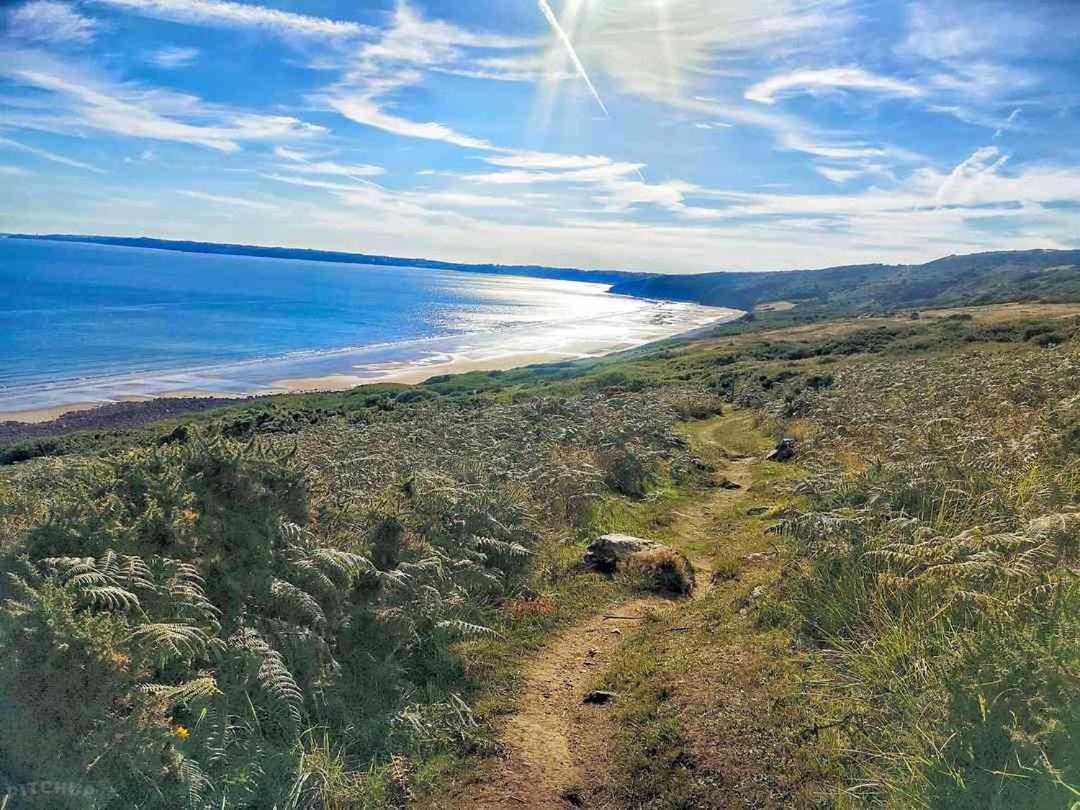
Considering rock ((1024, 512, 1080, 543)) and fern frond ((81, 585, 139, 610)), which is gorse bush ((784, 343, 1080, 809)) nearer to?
rock ((1024, 512, 1080, 543))

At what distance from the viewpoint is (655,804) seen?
473cm

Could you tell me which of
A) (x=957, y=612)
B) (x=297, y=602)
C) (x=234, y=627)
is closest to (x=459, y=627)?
(x=297, y=602)

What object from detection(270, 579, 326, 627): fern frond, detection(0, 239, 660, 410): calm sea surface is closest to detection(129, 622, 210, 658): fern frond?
detection(270, 579, 326, 627): fern frond

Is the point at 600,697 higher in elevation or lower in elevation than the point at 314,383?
higher

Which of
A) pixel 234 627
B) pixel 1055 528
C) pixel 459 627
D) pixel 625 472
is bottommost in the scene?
pixel 625 472

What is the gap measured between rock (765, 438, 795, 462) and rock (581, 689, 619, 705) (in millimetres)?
11968

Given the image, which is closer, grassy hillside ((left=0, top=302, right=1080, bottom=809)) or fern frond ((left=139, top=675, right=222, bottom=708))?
grassy hillside ((left=0, top=302, right=1080, bottom=809))

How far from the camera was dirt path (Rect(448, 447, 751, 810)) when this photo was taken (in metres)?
5.00

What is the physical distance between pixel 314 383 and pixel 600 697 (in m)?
65.2

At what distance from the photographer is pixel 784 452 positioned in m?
17.5

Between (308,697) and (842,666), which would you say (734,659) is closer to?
(842,666)

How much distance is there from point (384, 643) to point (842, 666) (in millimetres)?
4325

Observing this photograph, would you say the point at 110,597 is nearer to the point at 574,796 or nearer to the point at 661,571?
the point at 574,796

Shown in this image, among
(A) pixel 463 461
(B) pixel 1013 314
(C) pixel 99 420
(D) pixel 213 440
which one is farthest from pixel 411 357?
(D) pixel 213 440
